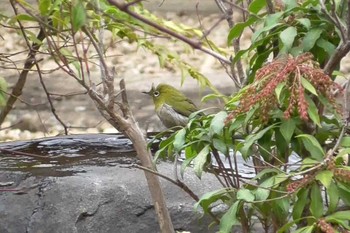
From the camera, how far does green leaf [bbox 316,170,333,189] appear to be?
1.61 m

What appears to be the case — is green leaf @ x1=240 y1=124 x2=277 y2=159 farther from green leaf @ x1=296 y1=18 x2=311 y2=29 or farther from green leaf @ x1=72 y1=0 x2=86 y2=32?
green leaf @ x1=72 y1=0 x2=86 y2=32

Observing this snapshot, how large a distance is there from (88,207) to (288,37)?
1.15 m

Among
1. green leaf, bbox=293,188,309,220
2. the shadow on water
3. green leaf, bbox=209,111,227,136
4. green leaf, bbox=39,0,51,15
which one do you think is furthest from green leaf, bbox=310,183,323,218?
the shadow on water

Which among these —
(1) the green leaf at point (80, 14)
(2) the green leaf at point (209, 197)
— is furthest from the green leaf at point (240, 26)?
(1) the green leaf at point (80, 14)

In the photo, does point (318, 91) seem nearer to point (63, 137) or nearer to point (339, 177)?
point (339, 177)

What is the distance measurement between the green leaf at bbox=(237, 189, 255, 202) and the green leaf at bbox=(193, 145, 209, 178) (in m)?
0.10

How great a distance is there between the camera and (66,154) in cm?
341

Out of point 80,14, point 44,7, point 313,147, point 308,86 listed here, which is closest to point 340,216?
point 313,147

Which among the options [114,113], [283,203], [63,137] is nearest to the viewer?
[283,203]

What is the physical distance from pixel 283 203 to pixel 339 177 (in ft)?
0.56

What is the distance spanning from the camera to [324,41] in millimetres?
1904

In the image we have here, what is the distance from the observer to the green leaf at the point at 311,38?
1.86 metres

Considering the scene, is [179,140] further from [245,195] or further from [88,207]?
[88,207]

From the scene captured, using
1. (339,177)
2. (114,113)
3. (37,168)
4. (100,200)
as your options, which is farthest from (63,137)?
(339,177)
